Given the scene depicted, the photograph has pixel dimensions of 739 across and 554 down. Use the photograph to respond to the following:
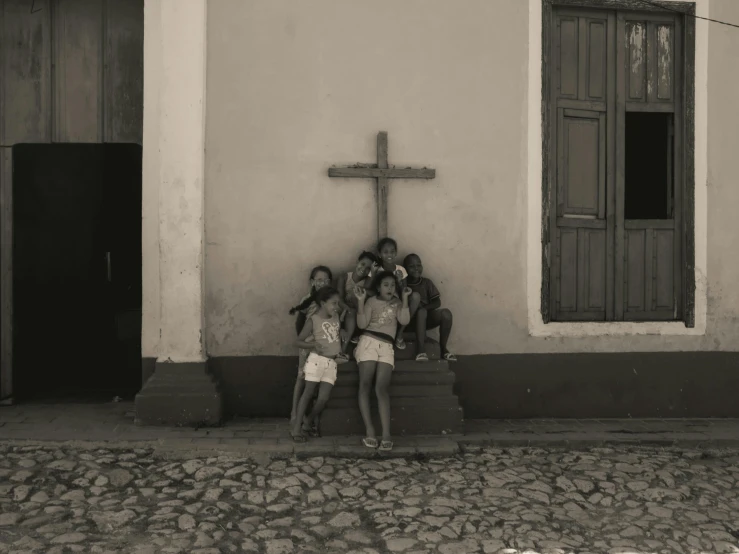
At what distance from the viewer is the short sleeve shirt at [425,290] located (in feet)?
19.6

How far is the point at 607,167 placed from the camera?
6.52 metres

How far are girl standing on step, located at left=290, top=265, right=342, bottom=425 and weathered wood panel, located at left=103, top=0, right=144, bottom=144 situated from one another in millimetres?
2063

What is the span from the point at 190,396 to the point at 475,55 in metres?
3.56

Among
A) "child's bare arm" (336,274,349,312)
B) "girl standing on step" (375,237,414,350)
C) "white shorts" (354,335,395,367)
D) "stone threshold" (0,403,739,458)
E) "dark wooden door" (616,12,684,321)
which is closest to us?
"stone threshold" (0,403,739,458)

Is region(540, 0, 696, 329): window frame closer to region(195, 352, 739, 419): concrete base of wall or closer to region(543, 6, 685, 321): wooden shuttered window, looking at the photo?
region(543, 6, 685, 321): wooden shuttered window

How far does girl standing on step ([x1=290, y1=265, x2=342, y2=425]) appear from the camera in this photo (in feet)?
18.2

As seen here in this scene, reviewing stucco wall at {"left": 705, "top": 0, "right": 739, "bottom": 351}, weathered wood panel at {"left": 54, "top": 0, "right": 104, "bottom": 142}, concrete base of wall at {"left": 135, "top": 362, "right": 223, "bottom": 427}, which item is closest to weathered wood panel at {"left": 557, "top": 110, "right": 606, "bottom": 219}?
stucco wall at {"left": 705, "top": 0, "right": 739, "bottom": 351}

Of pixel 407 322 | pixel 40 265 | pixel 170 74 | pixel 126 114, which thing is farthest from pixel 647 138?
pixel 40 265

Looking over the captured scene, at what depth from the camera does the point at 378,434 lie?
18.1 feet

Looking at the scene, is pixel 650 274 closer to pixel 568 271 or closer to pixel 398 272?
pixel 568 271

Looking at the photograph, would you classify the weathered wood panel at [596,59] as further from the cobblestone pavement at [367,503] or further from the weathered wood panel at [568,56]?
the cobblestone pavement at [367,503]

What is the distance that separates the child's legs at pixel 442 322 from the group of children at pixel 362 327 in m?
0.01

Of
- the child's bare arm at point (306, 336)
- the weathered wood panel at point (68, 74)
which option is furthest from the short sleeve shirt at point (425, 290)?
the weathered wood panel at point (68, 74)

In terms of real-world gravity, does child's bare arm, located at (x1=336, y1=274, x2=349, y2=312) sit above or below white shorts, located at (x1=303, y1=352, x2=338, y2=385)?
above
